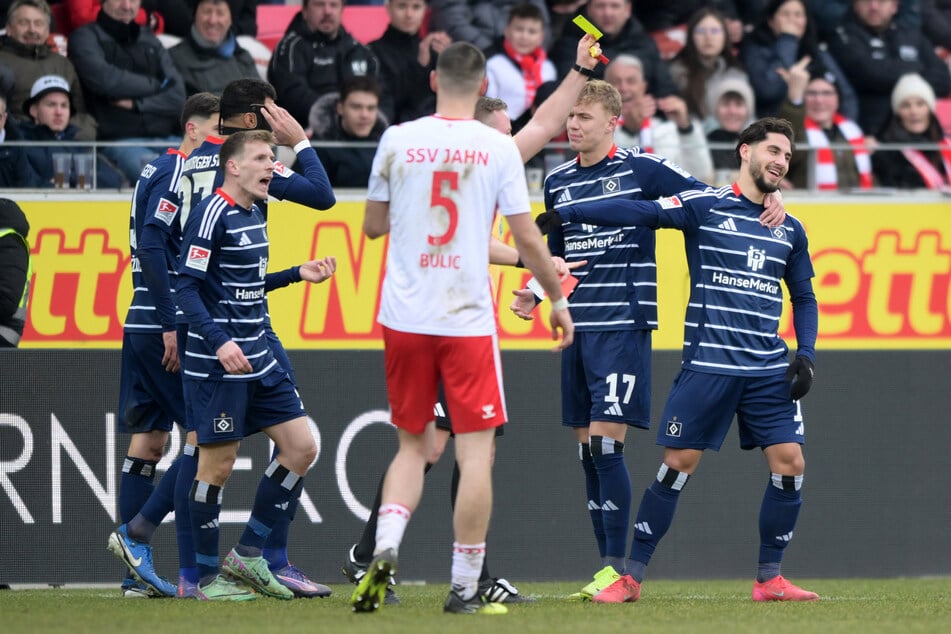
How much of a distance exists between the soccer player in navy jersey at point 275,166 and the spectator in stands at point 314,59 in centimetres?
432

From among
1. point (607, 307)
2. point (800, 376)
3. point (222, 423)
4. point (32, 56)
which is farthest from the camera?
point (32, 56)

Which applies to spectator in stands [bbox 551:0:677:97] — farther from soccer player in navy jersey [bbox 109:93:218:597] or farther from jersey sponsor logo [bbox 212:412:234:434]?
jersey sponsor logo [bbox 212:412:234:434]

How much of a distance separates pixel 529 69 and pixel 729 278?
545 cm

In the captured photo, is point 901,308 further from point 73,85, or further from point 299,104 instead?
point 73,85

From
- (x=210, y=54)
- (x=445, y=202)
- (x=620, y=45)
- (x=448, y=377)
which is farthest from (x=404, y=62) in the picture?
(x=448, y=377)

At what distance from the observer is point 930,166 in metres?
12.1

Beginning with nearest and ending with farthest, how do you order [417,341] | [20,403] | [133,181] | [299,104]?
[417,341] < [20,403] < [133,181] < [299,104]

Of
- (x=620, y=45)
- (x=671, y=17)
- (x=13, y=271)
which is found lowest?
(x=13, y=271)

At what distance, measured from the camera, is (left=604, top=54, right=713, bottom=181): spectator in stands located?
11.9 m

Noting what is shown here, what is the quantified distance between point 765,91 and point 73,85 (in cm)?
610

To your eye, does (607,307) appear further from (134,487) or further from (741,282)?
(134,487)

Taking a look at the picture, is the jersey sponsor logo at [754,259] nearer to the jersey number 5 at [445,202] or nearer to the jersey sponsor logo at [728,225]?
the jersey sponsor logo at [728,225]

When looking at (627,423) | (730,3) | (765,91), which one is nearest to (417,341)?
(627,423)

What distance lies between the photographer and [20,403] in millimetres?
9758
